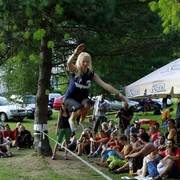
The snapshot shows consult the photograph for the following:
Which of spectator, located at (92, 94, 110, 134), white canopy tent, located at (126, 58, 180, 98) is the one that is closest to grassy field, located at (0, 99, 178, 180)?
white canopy tent, located at (126, 58, 180, 98)

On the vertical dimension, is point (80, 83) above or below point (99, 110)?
above

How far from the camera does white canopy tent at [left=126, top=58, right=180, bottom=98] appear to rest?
9821mm

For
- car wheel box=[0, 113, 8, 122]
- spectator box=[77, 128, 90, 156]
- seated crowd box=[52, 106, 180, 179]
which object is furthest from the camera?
car wheel box=[0, 113, 8, 122]

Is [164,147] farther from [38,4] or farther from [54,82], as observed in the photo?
[54,82]

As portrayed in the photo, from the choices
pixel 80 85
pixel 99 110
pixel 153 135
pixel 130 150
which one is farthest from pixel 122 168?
pixel 99 110

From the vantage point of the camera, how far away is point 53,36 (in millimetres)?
12953

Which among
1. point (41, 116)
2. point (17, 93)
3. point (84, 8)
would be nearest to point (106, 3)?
point (84, 8)

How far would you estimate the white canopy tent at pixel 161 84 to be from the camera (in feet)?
32.2

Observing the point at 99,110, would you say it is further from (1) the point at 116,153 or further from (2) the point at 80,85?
(2) the point at 80,85

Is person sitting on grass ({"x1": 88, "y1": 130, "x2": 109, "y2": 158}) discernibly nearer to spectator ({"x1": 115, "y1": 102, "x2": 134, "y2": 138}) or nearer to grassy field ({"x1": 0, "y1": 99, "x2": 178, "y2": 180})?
grassy field ({"x1": 0, "y1": 99, "x2": 178, "y2": 180})

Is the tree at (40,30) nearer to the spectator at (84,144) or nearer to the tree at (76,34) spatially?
the tree at (76,34)

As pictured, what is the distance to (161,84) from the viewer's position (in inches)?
403

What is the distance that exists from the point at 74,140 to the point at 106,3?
5.89m

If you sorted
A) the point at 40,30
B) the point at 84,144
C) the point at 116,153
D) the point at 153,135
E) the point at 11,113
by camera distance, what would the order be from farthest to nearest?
the point at 11,113 < the point at 84,144 < the point at 153,135 < the point at 116,153 < the point at 40,30
